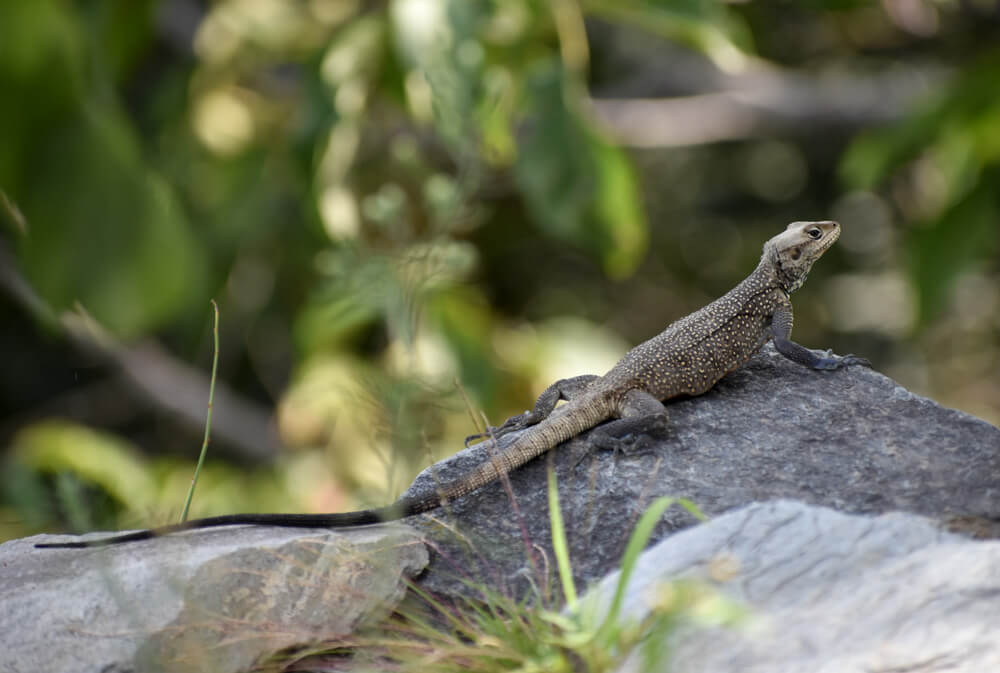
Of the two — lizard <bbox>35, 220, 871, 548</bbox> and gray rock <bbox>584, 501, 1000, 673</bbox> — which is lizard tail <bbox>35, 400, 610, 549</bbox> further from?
gray rock <bbox>584, 501, 1000, 673</bbox>

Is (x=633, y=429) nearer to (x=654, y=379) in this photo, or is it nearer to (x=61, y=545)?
(x=654, y=379)

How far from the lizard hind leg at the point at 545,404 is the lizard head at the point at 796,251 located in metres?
0.88

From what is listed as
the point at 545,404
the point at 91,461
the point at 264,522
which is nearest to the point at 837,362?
the point at 545,404

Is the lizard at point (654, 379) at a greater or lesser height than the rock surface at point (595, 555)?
greater

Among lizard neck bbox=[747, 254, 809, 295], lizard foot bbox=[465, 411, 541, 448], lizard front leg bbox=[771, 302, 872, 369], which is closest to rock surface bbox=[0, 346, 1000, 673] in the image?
lizard front leg bbox=[771, 302, 872, 369]

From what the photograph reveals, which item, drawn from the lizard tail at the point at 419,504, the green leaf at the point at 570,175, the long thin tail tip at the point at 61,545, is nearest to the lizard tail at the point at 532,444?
the lizard tail at the point at 419,504

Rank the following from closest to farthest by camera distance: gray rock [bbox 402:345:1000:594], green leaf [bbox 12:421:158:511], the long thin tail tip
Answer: gray rock [bbox 402:345:1000:594]
the long thin tail tip
green leaf [bbox 12:421:158:511]

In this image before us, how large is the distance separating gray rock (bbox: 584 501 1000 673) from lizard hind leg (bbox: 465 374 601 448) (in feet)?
3.93

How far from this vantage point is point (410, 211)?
7156mm

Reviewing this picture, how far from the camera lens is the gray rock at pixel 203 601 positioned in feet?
8.84

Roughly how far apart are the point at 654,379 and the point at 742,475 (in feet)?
2.42

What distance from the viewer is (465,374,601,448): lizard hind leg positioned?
151 inches

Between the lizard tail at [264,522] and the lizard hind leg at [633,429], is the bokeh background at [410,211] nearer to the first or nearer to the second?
the lizard tail at [264,522]

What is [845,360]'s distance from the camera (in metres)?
3.71
